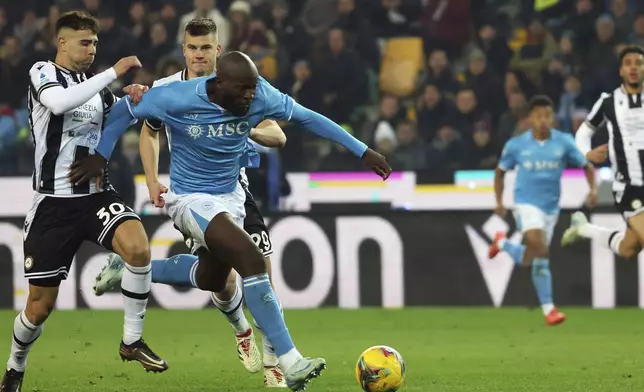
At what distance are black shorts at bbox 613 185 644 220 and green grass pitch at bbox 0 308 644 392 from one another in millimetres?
1041

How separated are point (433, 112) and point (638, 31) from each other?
2807 millimetres

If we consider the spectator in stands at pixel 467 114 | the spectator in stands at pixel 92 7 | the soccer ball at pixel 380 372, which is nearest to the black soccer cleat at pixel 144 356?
the soccer ball at pixel 380 372

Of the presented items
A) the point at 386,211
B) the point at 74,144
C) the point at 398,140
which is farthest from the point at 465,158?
the point at 74,144

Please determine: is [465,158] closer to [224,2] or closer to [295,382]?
[224,2]

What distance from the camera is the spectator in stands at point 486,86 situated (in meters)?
15.2

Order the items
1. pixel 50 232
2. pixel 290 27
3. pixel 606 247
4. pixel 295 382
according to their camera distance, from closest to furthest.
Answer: pixel 295 382 → pixel 50 232 → pixel 606 247 → pixel 290 27

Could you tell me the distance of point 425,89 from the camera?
15250mm

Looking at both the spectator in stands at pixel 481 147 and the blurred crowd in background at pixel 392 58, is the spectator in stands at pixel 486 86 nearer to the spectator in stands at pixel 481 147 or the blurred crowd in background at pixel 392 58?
the blurred crowd in background at pixel 392 58

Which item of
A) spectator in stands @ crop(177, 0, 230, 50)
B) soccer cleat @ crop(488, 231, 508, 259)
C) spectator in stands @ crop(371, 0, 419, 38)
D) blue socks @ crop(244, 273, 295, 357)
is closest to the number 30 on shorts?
blue socks @ crop(244, 273, 295, 357)

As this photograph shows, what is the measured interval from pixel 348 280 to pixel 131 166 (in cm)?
285

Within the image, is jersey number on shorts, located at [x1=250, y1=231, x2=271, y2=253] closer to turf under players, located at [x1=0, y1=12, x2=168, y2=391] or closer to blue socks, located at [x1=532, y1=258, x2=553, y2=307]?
turf under players, located at [x1=0, y1=12, x2=168, y2=391]

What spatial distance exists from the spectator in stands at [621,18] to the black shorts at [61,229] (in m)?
9.92

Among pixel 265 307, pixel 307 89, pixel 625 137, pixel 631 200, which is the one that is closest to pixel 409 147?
pixel 307 89

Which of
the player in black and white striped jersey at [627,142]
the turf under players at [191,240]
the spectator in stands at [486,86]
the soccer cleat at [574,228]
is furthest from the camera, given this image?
the spectator in stands at [486,86]
